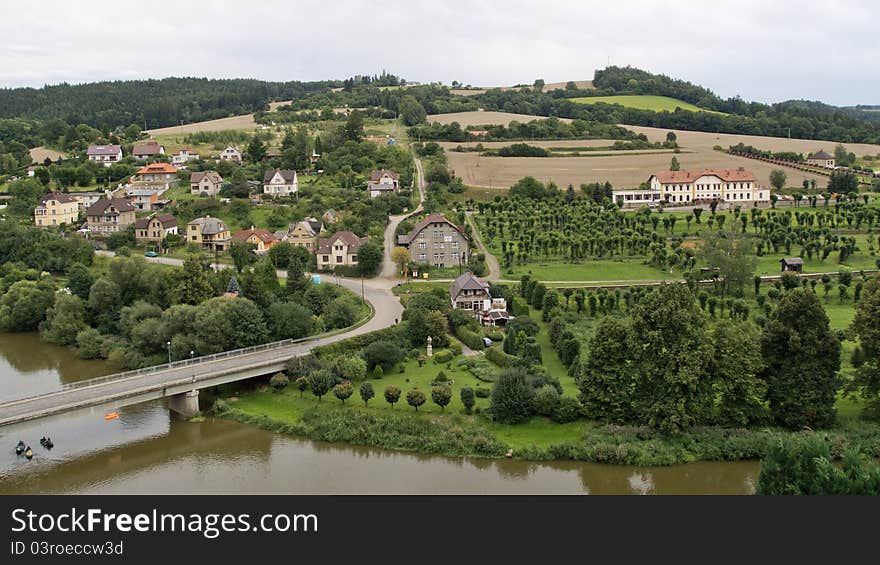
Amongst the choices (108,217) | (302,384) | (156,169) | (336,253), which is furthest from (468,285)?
(156,169)

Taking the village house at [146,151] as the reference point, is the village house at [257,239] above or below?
below

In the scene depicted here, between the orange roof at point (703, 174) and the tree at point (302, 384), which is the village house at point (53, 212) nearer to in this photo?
the tree at point (302, 384)

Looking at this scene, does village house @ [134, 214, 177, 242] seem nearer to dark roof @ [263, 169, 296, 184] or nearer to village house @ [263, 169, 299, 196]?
village house @ [263, 169, 299, 196]

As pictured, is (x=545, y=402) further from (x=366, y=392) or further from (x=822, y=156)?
(x=822, y=156)

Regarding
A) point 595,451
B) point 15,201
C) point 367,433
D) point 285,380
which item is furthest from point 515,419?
point 15,201

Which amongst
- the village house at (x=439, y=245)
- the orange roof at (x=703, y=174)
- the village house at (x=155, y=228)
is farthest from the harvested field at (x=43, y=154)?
the orange roof at (x=703, y=174)
